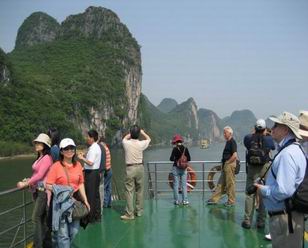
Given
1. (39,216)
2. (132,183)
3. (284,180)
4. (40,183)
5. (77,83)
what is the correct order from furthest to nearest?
(77,83)
(132,183)
(39,216)
(40,183)
(284,180)

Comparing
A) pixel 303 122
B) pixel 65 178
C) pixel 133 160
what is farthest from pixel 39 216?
pixel 303 122

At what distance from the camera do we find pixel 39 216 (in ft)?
15.9

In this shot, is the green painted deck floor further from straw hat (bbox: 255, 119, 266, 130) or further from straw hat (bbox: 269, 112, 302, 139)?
straw hat (bbox: 269, 112, 302, 139)

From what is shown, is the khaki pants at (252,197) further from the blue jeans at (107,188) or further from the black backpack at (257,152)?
the blue jeans at (107,188)

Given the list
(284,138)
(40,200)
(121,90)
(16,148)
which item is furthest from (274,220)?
(121,90)

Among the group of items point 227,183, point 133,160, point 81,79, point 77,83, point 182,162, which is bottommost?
point 227,183

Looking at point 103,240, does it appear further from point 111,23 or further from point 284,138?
point 111,23

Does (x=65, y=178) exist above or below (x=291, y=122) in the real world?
below

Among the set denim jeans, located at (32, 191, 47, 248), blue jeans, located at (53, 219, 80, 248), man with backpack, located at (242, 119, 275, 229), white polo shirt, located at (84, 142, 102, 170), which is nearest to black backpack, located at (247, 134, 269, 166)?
man with backpack, located at (242, 119, 275, 229)

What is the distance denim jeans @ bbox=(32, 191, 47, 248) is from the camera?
4.78m

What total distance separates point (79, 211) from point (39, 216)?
691 millimetres

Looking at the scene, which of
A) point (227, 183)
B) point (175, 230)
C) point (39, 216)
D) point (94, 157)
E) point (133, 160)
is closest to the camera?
point (39, 216)

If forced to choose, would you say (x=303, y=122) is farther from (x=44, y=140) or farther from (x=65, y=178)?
(x=44, y=140)

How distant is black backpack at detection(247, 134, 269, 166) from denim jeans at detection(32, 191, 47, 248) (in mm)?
3175
